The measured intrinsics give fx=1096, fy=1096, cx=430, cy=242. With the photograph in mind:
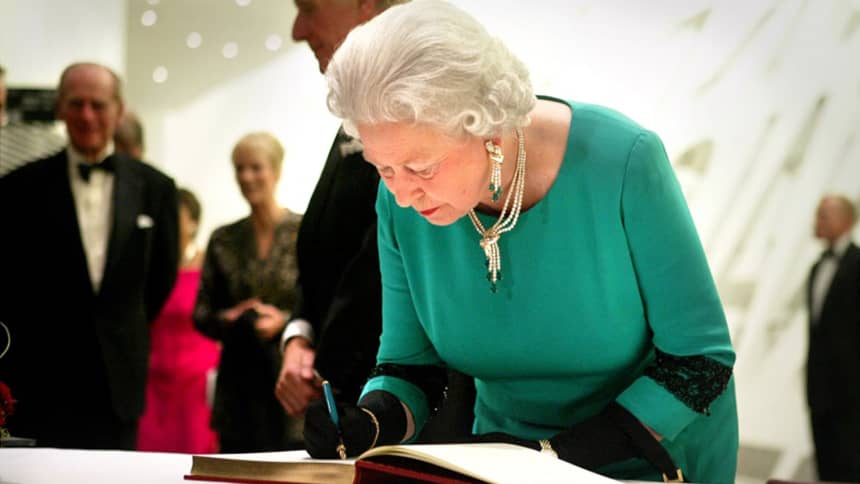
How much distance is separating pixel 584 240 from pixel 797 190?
136 inches

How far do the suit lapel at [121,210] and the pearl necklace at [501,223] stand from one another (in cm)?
167

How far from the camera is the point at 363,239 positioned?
213cm

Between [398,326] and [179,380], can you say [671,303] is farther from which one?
[179,380]

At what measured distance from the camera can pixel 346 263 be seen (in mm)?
2150

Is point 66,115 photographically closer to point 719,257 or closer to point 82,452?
point 82,452

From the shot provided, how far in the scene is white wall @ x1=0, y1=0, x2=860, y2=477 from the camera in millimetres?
4090

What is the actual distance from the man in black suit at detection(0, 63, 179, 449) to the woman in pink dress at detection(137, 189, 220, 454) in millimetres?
855

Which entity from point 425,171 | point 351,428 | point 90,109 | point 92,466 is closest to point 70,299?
point 90,109

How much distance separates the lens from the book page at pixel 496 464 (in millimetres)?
1141

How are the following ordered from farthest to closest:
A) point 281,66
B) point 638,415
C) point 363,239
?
point 281,66 < point 363,239 < point 638,415

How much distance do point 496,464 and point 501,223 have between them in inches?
20.0

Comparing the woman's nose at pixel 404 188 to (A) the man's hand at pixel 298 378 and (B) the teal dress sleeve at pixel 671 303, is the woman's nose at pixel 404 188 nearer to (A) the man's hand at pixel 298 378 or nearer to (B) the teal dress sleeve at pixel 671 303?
(B) the teal dress sleeve at pixel 671 303

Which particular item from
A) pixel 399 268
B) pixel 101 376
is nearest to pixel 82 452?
pixel 399 268

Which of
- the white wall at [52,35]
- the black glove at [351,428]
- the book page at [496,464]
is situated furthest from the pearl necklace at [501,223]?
the white wall at [52,35]
